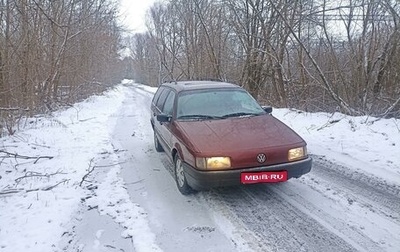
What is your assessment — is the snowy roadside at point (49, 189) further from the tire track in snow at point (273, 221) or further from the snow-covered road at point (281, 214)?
the tire track in snow at point (273, 221)

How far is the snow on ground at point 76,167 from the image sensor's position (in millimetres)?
3797

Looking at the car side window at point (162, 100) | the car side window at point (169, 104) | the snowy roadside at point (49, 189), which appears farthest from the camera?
the car side window at point (162, 100)

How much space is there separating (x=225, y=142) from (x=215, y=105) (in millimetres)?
1362

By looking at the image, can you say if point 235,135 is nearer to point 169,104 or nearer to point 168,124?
point 168,124

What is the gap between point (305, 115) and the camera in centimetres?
1057

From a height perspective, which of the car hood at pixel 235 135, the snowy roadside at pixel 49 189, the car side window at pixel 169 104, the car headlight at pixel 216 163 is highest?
the car side window at pixel 169 104

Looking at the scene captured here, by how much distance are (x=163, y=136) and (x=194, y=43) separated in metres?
17.9

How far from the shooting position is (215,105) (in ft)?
18.5

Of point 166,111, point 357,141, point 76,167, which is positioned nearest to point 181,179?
point 166,111

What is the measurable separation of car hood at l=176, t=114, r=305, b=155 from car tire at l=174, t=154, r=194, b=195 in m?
0.46

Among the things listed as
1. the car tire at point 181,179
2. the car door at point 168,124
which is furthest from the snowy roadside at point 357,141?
the car door at point 168,124

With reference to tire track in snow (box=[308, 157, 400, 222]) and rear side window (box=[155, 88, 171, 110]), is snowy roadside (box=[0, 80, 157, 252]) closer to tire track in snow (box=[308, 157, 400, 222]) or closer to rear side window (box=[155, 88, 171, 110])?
rear side window (box=[155, 88, 171, 110])

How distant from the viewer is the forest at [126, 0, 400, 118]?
1036cm

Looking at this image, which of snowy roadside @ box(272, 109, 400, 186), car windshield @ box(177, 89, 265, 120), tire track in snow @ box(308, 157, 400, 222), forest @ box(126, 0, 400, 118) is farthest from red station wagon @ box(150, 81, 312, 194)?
forest @ box(126, 0, 400, 118)
